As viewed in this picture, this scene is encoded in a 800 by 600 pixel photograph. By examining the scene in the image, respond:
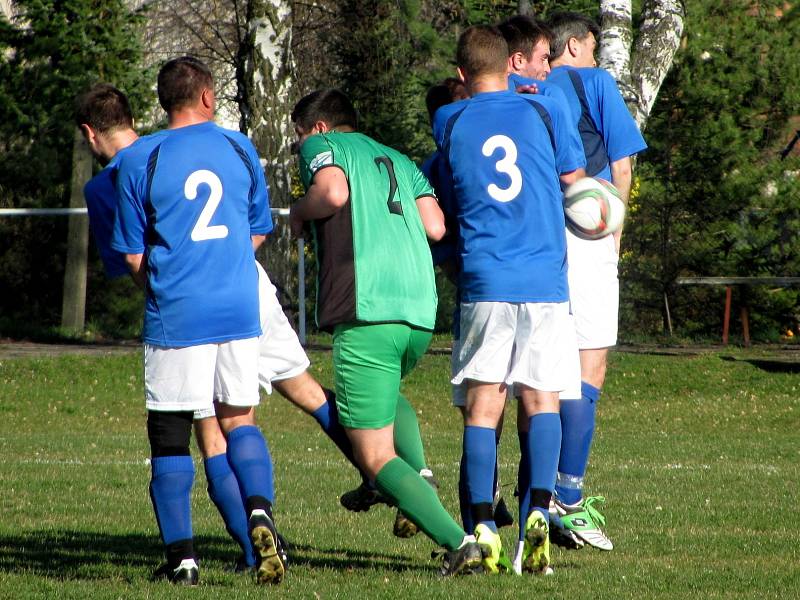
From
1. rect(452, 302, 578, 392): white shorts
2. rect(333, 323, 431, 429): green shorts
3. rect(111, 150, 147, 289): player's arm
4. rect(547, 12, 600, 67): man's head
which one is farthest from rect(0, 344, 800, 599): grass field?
rect(547, 12, 600, 67): man's head

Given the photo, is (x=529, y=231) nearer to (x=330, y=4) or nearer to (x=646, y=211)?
(x=646, y=211)

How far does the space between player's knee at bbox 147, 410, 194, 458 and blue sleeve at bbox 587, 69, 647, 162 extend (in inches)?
98.3

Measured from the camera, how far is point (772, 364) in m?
17.8

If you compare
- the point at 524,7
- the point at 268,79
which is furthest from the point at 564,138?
the point at 268,79

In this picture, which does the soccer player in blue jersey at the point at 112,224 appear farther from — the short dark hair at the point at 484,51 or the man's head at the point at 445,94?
the short dark hair at the point at 484,51

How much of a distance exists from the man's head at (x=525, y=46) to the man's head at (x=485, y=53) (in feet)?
1.54

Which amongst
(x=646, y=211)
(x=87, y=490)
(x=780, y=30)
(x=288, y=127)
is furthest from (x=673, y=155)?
(x=87, y=490)

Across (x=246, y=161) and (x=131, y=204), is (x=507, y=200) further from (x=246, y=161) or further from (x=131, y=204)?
(x=131, y=204)

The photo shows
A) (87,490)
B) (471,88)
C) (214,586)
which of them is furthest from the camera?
(87,490)

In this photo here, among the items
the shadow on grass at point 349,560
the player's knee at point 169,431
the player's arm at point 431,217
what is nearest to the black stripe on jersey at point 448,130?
the player's arm at point 431,217

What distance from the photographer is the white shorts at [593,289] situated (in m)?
6.54

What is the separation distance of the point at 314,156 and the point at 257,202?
0.33 meters

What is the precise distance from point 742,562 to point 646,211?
15.9 m

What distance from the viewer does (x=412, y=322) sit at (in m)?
5.49
